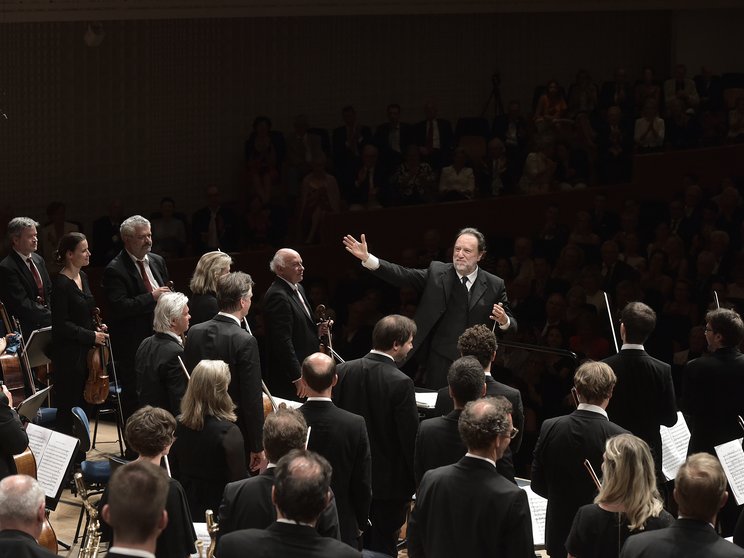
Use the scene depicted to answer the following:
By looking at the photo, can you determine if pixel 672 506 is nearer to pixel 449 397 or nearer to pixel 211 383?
pixel 449 397

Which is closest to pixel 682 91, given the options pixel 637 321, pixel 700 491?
pixel 637 321

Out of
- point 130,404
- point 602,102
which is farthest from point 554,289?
point 602,102

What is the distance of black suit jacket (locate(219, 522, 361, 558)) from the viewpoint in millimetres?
3543

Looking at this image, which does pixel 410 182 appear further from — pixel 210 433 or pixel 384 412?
pixel 210 433

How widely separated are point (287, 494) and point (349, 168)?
884 centimetres

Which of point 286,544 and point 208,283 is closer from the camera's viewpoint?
point 286,544

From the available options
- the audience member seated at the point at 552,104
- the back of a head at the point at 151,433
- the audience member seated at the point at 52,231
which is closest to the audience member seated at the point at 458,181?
the audience member seated at the point at 552,104

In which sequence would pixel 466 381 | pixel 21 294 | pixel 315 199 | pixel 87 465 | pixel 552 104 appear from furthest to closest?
pixel 552 104
pixel 315 199
pixel 21 294
pixel 87 465
pixel 466 381

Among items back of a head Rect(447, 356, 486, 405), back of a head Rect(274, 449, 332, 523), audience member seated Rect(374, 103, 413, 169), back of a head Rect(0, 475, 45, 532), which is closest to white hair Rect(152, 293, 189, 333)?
back of a head Rect(447, 356, 486, 405)

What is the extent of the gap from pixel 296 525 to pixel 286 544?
6 cm

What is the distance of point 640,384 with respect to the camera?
5703 mm

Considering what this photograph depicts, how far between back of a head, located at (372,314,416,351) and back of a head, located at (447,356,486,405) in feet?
2.61

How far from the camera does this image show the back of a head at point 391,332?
554 centimetres

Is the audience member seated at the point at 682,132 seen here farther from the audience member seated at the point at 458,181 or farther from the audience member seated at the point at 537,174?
the audience member seated at the point at 458,181
